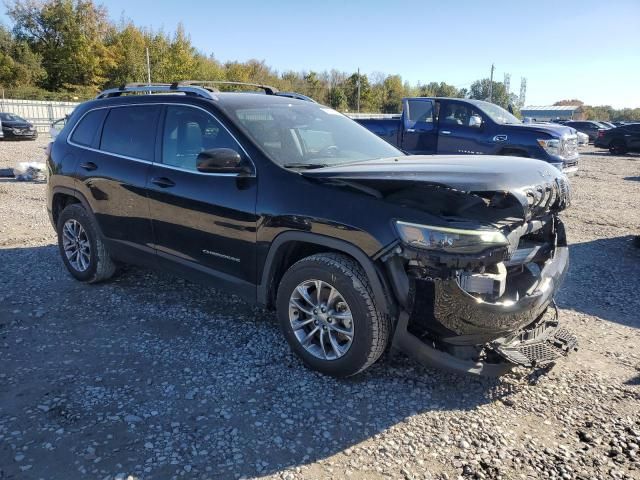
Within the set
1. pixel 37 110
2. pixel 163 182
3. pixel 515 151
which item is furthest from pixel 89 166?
pixel 37 110

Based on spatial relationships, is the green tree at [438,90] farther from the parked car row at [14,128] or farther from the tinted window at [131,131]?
the tinted window at [131,131]

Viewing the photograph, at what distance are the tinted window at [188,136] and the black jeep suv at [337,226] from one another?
1cm

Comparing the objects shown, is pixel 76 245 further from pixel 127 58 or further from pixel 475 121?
pixel 127 58

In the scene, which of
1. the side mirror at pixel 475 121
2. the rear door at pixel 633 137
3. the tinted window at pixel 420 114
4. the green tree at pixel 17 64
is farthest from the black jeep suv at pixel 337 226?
the green tree at pixel 17 64

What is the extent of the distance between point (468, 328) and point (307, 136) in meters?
2.02

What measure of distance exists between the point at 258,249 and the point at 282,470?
1.50 m

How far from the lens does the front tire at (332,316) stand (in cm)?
310

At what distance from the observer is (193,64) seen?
5322 cm

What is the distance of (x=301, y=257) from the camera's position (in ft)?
11.9

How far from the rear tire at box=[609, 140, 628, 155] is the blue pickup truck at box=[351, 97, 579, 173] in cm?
1733

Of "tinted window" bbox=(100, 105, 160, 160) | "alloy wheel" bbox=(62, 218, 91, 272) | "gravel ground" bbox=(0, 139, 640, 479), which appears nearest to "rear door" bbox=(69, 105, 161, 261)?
"tinted window" bbox=(100, 105, 160, 160)

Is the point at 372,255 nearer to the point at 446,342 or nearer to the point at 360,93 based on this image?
the point at 446,342

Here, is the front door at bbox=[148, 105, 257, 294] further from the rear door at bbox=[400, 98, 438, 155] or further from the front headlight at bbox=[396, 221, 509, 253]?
the rear door at bbox=[400, 98, 438, 155]

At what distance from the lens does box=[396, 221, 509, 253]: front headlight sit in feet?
9.16
